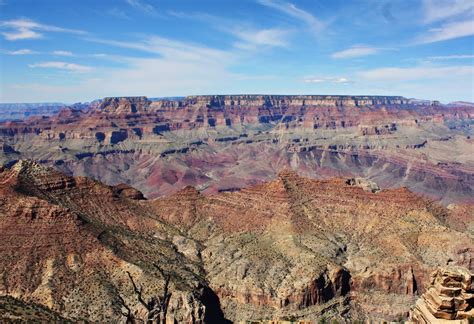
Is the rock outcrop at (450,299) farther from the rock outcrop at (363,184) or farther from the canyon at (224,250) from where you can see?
the rock outcrop at (363,184)

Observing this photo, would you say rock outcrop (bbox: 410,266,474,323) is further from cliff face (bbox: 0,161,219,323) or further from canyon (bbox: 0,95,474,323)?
canyon (bbox: 0,95,474,323)

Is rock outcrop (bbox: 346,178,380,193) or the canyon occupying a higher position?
rock outcrop (bbox: 346,178,380,193)

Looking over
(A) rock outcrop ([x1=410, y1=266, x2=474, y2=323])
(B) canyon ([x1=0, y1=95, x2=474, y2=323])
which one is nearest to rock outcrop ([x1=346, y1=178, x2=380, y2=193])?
(B) canyon ([x1=0, y1=95, x2=474, y2=323])

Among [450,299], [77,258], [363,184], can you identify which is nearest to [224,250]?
[77,258]

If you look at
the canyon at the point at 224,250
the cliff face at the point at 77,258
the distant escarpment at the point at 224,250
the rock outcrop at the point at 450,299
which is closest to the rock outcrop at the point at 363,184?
the distant escarpment at the point at 224,250

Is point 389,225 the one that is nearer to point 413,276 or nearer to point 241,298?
point 413,276

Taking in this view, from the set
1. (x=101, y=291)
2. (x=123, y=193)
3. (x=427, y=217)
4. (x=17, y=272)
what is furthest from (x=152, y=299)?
(x=427, y=217)
